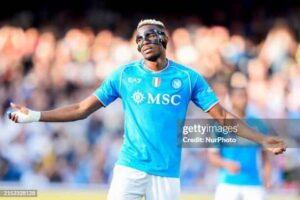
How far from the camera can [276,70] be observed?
59.2 feet

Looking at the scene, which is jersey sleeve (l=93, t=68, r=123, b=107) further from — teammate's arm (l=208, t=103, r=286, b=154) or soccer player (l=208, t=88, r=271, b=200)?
soccer player (l=208, t=88, r=271, b=200)

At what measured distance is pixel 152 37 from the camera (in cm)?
848

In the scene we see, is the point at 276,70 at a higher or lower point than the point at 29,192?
higher

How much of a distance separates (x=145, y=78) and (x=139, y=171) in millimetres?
851

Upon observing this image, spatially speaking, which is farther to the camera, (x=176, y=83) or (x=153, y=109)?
(x=176, y=83)

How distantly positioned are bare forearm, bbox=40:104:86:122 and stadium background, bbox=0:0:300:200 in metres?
6.39

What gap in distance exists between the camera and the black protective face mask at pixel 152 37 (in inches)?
333

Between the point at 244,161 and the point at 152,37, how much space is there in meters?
3.77

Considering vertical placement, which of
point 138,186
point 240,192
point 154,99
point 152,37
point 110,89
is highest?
point 152,37

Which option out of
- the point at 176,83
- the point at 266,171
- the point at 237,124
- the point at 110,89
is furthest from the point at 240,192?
the point at 110,89

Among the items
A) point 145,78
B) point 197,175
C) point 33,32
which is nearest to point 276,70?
point 197,175

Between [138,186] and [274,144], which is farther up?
[274,144]

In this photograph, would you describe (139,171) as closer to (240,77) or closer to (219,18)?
(240,77)

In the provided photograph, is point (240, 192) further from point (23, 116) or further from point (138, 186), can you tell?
point (23, 116)
